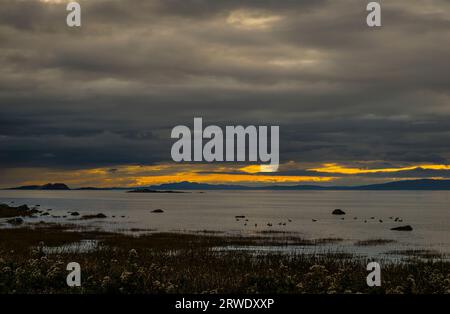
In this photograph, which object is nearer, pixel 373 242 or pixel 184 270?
pixel 184 270

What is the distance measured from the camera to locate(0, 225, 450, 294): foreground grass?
1978cm

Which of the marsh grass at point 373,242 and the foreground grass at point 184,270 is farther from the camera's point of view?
the marsh grass at point 373,242

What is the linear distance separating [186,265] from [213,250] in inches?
552

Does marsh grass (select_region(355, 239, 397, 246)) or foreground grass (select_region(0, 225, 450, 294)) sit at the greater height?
foreground grass (select_region(0, 225, 450, 294))

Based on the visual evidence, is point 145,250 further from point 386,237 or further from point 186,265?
point 386,237

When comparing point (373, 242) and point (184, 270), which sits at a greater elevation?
point (184, 270)

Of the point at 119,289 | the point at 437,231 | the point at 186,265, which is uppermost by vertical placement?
the point at 119,289

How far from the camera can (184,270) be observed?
30.7 meters

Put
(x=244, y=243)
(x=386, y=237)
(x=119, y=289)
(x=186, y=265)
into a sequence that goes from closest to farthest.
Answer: (x=119, y=289) → (x=186, y=265) → (x=244, y=243) → (x=386, y=237)

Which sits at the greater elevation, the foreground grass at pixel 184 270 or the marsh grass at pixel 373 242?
the foreground grass at pixel 184 270

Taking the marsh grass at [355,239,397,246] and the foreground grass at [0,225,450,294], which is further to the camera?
the marsh grass at [355,239,397,246]

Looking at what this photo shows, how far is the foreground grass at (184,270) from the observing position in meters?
19.8
